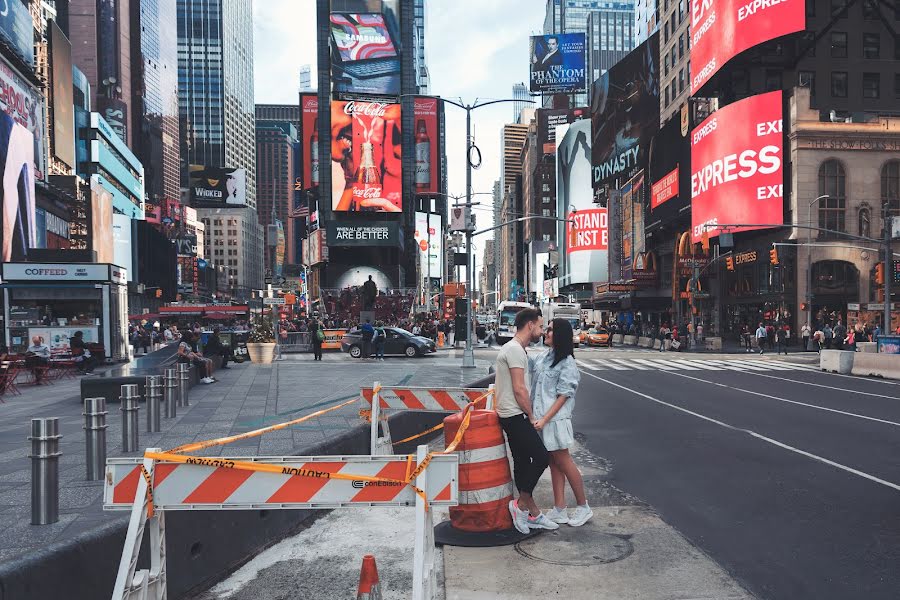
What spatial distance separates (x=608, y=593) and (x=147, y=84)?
19948cm

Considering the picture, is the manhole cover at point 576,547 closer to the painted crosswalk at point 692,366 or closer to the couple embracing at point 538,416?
the couple embracing at point 538,416

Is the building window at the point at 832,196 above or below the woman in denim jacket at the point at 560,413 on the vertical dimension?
above

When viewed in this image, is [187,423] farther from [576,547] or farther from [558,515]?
[576,547]

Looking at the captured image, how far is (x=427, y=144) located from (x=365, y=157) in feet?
114

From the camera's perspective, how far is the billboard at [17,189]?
43.6 m

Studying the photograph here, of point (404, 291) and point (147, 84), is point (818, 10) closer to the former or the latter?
point (404, 291)

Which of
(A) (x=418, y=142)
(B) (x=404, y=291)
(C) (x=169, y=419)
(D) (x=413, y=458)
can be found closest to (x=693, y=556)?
(D) (x=413, y=458)

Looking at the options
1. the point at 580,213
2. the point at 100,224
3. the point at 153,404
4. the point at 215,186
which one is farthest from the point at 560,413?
the point at 215,186

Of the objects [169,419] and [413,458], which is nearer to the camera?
[413,458]

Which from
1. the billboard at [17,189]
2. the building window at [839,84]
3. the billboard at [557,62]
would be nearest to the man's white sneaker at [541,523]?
the billboard at [17,189]

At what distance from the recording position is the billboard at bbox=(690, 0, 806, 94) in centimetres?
4609

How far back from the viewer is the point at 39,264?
2736cm

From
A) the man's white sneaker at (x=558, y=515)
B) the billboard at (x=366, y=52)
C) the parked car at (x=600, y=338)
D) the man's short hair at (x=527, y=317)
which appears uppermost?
the billboard at (x=366, y=52)

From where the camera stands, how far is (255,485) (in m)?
4.22
